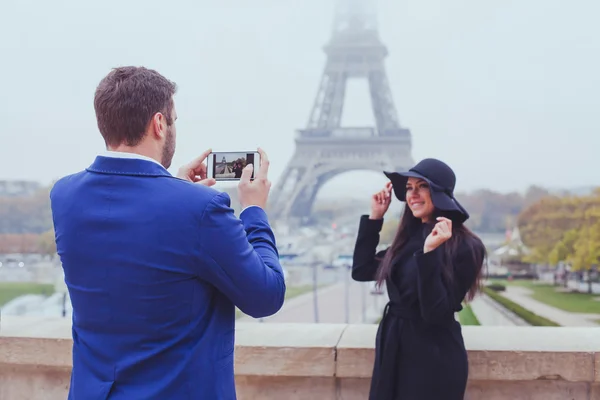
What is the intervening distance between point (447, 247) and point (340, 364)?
43cm

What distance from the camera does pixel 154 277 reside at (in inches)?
26.6

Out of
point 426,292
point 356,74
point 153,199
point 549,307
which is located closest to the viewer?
point 153,199

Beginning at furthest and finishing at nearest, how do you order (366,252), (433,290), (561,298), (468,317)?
(468,317) → (561,298) → (366,252) → (433,290)

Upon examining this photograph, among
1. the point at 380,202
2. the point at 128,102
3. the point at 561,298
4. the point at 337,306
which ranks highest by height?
the point at 128,102

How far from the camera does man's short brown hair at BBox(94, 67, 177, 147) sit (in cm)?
70

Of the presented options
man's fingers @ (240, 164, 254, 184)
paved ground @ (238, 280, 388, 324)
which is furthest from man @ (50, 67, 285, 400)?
paved ground @ (238, 280, 388, 324)

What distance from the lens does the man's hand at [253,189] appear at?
0.80 m

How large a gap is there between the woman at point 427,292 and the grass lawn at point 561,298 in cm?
669

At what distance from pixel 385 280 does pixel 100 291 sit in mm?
768

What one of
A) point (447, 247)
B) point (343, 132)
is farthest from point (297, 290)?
point (447, 247)

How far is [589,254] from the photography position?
6641mm

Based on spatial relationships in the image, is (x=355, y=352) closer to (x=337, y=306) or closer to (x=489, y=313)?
(x=489, y=313)

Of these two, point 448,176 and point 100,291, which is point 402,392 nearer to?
point 448,176

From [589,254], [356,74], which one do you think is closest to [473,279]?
[589,254]
